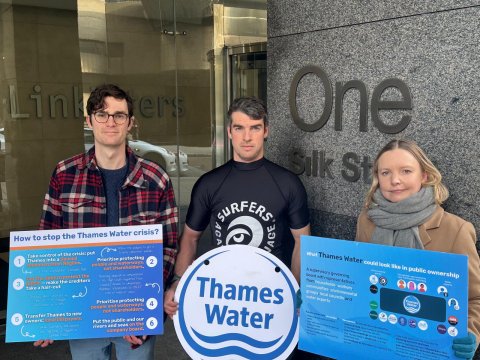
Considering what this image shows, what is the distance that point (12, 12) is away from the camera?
700 centimetres

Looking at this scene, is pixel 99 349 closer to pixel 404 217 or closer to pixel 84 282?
pixel 84 282

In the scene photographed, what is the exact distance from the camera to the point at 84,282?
7.53 feet

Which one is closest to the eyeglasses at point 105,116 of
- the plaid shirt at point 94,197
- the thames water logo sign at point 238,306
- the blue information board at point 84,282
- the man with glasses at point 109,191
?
the man with glasses at point 109,191

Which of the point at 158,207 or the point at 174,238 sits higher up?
the point at 158,207

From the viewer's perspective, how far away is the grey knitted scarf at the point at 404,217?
2059 mm

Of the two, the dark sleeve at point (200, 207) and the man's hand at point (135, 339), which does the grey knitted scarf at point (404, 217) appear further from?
the man's hand at point (135, 339)

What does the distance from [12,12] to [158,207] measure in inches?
231

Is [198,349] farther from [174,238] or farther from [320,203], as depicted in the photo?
[320,203]

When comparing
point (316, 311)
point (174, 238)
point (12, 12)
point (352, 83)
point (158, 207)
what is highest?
point (12, 12)

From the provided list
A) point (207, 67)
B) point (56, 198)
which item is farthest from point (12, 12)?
point (56, 198)

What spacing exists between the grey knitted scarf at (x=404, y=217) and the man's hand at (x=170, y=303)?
3.36ft

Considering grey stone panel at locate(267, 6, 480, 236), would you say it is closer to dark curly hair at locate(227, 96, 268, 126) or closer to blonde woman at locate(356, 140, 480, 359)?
blonde woman at locate(356, 140, 480, 359)

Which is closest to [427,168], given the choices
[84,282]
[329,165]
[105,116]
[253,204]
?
[253,204]

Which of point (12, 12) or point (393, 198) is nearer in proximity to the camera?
point (393, 198)
